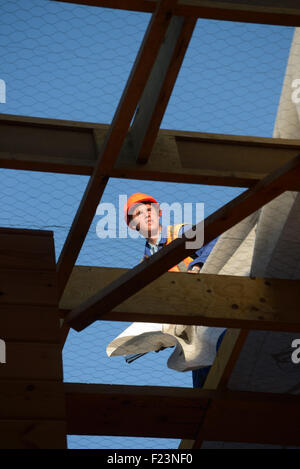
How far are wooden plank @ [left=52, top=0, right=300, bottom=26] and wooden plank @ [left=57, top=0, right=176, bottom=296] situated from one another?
0.16 feet

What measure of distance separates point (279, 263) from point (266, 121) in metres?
0.77

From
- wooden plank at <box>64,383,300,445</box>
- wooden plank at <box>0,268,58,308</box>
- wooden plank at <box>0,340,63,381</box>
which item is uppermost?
wooden plank at <box>0,268,58,308</box>

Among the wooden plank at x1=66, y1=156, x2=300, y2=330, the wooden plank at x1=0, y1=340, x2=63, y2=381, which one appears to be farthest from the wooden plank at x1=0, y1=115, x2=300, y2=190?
the wooden plank at x1=0, y1=340, x2=63, y2=381

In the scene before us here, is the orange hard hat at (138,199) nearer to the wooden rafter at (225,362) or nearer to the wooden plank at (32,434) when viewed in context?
the wooden rafter at (225,362)

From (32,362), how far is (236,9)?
1340mm

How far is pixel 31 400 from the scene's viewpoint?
7.38 feet

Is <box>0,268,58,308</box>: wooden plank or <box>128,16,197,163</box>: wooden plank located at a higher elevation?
<box>128,16,197,163</box>: wooden plank

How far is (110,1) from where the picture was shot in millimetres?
2559

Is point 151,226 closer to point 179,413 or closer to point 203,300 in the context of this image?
point 203,300

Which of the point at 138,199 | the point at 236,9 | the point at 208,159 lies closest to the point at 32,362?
the point at 236,9

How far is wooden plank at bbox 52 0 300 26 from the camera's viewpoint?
8.59ft

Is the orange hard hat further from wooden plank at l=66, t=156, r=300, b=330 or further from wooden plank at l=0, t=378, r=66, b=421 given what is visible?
wooden plank at l=0, t=378, r=66, b=421

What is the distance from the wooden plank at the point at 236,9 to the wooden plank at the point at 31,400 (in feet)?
4.13
